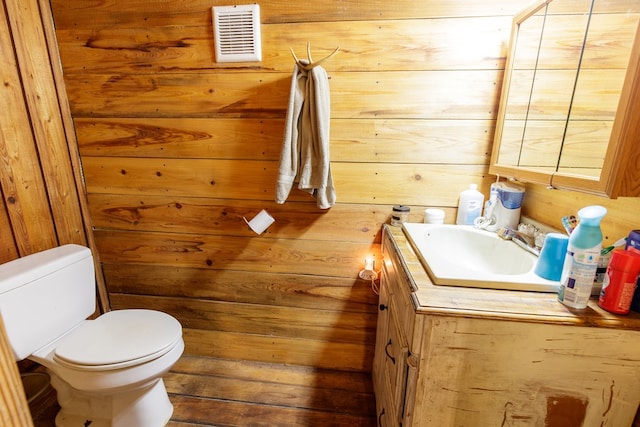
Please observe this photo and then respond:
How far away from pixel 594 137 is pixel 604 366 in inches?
21.6

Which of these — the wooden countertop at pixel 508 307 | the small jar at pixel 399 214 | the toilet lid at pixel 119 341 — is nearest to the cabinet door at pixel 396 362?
the wooden countertop at pixel 508 307

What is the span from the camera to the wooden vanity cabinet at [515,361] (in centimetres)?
66

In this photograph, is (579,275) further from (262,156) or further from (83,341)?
(83,341)

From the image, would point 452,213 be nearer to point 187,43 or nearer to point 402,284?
point 402,284

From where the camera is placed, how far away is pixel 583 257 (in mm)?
654

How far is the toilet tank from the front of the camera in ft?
3.46

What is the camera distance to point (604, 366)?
667mm

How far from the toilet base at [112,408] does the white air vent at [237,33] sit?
1.43m

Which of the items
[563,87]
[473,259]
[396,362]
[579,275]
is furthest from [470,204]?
[396,362]

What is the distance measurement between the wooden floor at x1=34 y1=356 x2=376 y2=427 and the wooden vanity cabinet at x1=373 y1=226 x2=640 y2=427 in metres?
0.72

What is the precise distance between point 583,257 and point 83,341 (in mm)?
1632

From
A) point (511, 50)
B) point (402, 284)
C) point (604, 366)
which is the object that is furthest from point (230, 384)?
point (511, 50)

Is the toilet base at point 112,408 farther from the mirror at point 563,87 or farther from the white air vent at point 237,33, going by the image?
the mirror at point 563,87

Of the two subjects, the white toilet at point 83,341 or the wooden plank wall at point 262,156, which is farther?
the wooden plank wall at point 262,156
